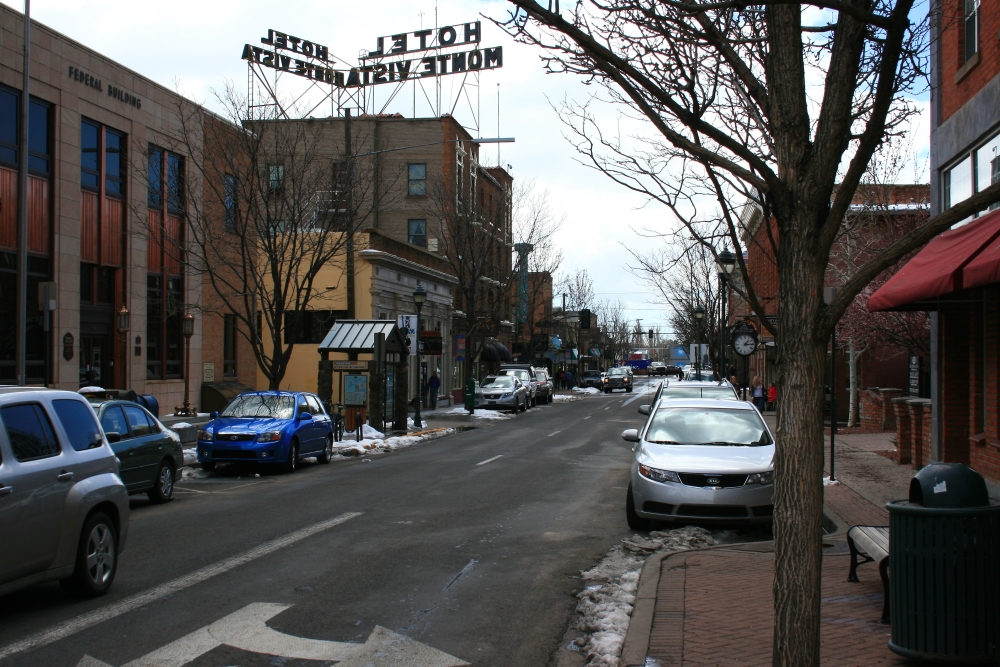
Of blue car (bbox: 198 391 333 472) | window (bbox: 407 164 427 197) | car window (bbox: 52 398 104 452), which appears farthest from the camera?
window (bbox: 407 164 427 197)

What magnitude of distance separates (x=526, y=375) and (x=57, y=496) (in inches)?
1598

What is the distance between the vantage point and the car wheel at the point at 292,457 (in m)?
17.5

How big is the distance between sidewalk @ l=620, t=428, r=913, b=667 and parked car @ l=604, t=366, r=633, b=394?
6217 centimetres

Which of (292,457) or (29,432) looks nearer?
(29,432)

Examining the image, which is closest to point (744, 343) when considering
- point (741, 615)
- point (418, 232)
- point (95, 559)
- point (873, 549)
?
point (873, 549)

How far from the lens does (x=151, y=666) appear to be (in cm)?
572

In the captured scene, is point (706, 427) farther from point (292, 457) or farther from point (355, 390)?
point (355, 390)

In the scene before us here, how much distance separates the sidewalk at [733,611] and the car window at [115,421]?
7.86 metres

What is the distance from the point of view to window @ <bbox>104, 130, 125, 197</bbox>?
81.4 ft

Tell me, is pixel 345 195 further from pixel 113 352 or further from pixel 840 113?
pixel 840 113

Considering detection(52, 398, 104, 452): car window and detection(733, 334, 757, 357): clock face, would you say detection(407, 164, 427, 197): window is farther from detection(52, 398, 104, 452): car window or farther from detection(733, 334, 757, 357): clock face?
detection(52, 398, 104, 452): car window

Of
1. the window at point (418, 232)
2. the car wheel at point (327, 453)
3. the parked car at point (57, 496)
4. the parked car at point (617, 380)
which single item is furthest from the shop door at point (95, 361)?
the parked car at point (617, 380)

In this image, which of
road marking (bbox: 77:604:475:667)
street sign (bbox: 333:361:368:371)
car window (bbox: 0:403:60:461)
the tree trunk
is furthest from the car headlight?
street sign (bbox: 333:361:368:371)

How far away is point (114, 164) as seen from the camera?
82.5 feet
